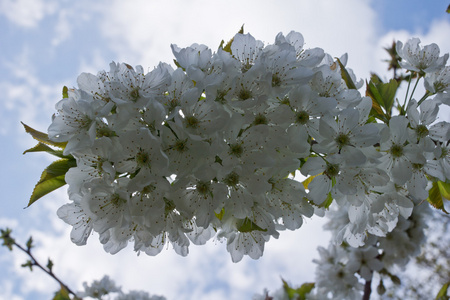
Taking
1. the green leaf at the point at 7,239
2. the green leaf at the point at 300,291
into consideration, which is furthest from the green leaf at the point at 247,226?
the green leaf at the point at 7,239

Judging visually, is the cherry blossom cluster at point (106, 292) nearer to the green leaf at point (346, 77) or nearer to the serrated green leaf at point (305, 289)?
the serrated green leaf at point (305, 289)

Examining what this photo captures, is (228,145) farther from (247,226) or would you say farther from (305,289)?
(305,289)

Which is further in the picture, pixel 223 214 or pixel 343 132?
pixel 223 214

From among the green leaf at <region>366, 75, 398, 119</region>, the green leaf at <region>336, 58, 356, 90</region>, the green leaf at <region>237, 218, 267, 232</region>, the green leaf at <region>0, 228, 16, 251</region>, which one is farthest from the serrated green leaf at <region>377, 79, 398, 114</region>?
the green leaf at <region>0, 228, 16, 251</region>

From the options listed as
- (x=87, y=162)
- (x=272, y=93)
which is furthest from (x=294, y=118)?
(x=87, y=162)

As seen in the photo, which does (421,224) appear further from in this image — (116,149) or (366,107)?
(116,149)

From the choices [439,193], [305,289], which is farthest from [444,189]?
[305,289]
